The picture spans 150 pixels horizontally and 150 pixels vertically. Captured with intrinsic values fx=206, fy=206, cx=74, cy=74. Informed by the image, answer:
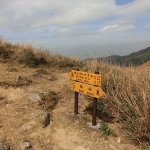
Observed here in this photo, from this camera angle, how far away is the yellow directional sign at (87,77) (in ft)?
13.9

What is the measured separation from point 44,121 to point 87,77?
1.33m

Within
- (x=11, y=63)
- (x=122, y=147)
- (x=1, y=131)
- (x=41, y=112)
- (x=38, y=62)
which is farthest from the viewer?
(x=38, y=62)

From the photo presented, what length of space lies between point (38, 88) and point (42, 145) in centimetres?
233

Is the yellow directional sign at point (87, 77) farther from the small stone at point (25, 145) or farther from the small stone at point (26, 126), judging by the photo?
the small stone at point (25, 145)

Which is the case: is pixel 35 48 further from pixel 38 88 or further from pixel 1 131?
pixel 1 131

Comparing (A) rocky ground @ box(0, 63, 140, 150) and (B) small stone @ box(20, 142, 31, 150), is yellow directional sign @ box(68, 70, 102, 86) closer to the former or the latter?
(A) rocky ground @ box(0, 63, 140, 150)

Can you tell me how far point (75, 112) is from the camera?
16.3 ft

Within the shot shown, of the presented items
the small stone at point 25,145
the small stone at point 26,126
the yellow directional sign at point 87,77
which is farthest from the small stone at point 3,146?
the yellow directional sign at point 87,77

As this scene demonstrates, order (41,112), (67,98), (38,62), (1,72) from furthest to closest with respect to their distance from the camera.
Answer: (38,62), (1,72), (67,98), (41,112)

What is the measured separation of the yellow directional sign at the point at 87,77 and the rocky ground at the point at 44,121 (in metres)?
0.90

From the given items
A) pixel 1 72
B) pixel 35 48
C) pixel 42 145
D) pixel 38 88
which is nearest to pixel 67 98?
pixel 38 88

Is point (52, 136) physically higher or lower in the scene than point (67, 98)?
lower

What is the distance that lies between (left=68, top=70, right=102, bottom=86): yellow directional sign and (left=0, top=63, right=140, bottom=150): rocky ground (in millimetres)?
899

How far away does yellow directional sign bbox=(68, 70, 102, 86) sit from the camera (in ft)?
13.9
